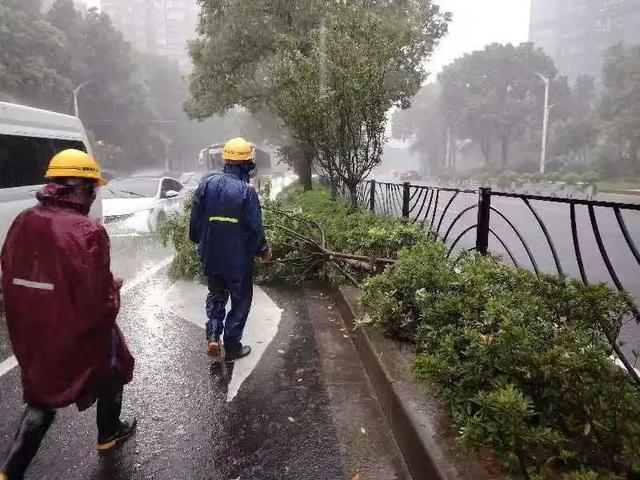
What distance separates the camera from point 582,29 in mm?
85062

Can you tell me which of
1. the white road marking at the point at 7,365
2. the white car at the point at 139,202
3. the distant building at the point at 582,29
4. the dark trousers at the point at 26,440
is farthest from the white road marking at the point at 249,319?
the distant building at the point at 582,29

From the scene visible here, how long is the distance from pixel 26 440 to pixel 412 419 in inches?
76.7

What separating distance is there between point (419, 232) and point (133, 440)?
4144 millimetres

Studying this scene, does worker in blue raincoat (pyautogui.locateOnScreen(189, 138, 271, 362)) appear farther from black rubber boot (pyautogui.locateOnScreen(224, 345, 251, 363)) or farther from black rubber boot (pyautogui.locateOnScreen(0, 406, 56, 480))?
black rubber boot (pyautogui.locateOnScreen(0, 406, 56, 480))

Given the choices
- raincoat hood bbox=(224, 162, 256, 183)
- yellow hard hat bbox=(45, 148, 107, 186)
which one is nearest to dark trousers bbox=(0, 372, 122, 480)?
yellow hard hat bbox=(45, 148, 107, 186)

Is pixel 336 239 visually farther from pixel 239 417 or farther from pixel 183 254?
pixel 239 417

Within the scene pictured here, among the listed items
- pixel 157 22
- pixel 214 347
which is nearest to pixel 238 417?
pixel 214 347

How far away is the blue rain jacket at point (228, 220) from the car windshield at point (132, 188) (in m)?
8.37

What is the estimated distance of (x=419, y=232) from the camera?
616cm

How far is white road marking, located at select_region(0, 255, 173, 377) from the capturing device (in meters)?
4.03

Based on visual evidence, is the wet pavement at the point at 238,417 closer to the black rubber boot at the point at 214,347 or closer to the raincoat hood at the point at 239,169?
the black rubber boot at the point at 214,347

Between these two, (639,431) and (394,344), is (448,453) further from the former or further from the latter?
(394,344)

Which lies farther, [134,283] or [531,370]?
[134,283]

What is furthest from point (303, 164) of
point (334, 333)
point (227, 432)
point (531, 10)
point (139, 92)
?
point (531, 10)
